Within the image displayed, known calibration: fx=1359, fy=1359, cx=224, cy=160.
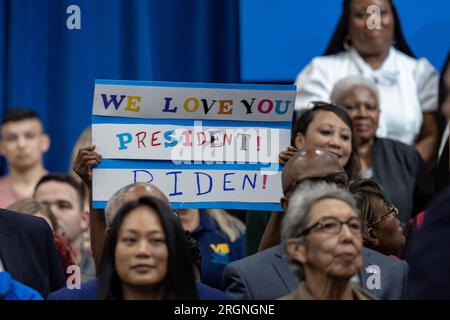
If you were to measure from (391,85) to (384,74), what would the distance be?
0.23 feet

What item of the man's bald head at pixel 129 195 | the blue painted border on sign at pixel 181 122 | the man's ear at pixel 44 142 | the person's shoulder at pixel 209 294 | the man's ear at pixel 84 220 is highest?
the blue painted border on sign at pixel 181 122

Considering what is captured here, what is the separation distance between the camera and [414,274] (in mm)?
3627

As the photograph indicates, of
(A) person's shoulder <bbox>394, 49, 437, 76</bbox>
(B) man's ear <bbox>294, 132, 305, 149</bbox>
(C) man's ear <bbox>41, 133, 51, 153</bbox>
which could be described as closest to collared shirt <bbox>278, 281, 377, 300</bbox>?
(B) man's ear <bbox>294, 132, 305, 149</bbox>

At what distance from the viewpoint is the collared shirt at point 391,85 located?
7.27 m

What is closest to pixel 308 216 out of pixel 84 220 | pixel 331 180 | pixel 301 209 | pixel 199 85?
→ pixel 301 209

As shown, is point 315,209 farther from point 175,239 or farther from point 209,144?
point 209,144

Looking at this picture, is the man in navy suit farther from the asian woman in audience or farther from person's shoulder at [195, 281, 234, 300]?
the asian woman in audience

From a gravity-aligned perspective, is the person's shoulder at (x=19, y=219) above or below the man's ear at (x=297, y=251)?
below

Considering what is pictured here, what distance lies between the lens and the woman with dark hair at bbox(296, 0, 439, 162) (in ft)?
23.8

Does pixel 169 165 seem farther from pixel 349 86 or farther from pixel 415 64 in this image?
pixel 415 64

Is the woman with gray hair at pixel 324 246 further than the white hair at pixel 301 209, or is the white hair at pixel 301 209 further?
the white hair at pixel 301 209

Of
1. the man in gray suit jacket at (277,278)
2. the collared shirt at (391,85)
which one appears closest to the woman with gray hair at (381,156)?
the collared shirt at (391,85)

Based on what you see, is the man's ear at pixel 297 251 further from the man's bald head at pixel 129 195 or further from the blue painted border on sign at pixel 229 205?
the blue painted border on sign at pixel 229 205

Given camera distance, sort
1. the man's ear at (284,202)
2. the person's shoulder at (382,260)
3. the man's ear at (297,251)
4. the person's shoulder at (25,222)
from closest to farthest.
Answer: the man's ear at (297,251), the person's shoulder at (382,260), the man's ear at (284,202), the person's shoulder at (25,222)
